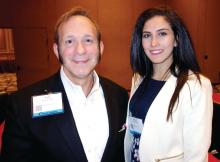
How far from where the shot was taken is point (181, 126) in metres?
1.55

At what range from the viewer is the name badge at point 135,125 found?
1727mm

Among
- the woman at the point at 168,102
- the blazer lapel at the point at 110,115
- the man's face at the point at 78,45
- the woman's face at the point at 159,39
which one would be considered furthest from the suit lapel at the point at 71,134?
the woman's face at the point at 159,39

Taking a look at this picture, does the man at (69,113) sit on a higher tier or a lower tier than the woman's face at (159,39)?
lower

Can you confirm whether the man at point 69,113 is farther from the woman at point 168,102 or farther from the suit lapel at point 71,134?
the woman at point 168,102

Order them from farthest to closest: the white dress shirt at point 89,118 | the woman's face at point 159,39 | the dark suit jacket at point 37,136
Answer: the woman's face at point 159,39
the white dress shirt at point 89,118
the dark suit jacket at point 37,136

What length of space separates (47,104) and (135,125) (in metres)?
0.67

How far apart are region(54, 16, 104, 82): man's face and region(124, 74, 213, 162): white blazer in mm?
533

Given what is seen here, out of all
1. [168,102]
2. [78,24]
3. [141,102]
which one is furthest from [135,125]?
[78,24]

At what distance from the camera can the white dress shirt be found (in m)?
1.50

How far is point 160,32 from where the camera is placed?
172 cm

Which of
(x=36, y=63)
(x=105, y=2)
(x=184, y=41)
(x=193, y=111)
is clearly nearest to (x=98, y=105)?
(x=193, y=111)

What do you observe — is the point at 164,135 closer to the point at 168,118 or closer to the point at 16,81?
the point at 168,118

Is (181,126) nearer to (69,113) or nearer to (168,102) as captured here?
(168,102)

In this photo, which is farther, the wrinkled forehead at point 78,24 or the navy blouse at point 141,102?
the navy blouse at point 141,102
